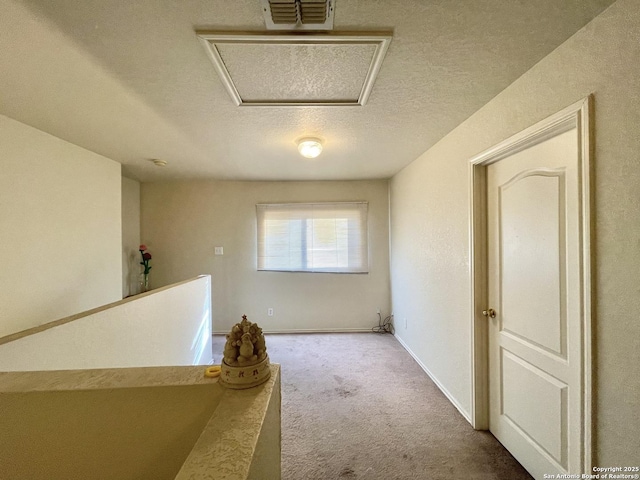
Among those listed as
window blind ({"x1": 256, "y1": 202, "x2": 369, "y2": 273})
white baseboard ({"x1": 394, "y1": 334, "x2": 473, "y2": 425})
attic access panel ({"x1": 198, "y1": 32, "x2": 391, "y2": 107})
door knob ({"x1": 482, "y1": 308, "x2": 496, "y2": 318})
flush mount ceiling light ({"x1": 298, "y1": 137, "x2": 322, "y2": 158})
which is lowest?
white baseboard ({"x1": 394, "y1": 334, "x2": 473, "y2": 425})

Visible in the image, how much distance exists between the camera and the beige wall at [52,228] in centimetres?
188

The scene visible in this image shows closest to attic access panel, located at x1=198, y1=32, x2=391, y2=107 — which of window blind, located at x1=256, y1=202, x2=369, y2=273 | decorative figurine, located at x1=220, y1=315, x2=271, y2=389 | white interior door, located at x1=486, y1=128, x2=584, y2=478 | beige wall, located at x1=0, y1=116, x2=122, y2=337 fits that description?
white interior door, located at x1=486, y1=128, x2=584, y2=478

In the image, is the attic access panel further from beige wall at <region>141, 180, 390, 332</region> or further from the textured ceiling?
beige wall at <region>141, 180, 390, 332</region>

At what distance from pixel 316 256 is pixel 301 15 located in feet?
10.1

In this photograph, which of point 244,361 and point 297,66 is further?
point 297,66

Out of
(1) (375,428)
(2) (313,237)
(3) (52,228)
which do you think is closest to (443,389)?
(1) (375,428)

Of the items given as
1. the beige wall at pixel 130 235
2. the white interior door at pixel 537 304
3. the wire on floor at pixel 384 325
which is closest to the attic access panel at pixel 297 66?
the white interior door at pixel 537 304

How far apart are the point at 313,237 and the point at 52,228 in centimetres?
276

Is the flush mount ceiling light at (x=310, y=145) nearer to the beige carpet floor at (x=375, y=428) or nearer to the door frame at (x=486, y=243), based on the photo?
the door frame at (x=486, y=243)

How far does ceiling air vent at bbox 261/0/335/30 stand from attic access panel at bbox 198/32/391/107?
50 mm

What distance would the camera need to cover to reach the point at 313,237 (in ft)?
12.6

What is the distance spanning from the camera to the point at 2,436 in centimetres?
75

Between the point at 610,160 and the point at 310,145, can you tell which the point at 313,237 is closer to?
the point at 310,145

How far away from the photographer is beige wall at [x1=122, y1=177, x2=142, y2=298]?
3.60 meters
